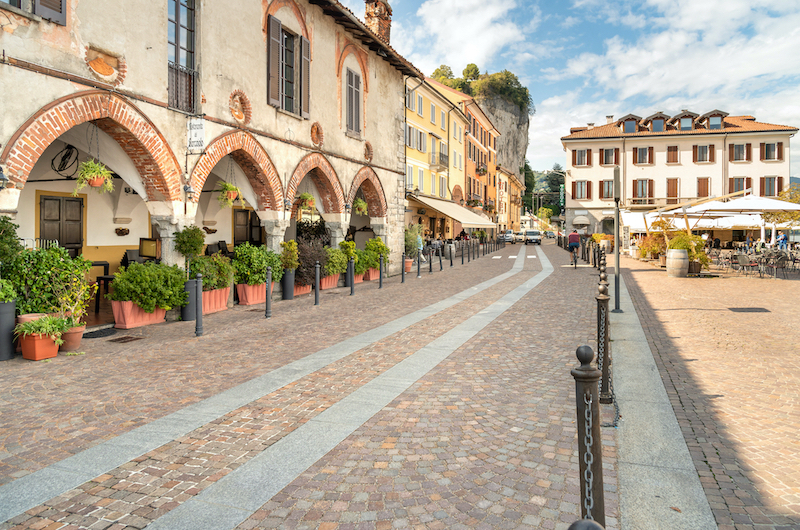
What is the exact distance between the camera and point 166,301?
9.55 m

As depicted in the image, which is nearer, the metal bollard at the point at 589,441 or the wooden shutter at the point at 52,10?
the metal bollard at the point at 589,441

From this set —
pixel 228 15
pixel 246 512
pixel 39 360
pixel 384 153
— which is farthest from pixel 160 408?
pixel 384 153

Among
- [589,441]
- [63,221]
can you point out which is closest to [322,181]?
[63,221]

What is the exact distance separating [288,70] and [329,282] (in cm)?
588

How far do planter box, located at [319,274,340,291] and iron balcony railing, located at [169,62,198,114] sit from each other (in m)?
6.07

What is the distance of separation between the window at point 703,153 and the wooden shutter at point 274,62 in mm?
44830

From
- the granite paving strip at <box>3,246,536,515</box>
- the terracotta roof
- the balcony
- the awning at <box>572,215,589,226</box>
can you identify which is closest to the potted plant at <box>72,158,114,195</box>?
the granite paving strip at <box>3,246,536,515</box>

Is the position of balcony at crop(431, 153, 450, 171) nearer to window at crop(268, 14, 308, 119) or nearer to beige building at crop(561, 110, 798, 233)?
beige building at crop(561, 110, 798, 233)

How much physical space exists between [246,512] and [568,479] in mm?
2076

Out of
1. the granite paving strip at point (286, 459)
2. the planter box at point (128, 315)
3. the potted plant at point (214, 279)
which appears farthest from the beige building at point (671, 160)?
the granite paving strip at point (286, 459)

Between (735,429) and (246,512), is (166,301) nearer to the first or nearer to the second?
(246,512)

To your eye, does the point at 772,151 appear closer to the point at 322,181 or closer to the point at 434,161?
the point at 434,161

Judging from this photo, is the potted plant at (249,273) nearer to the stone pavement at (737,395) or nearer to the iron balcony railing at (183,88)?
the iron balcony railing at (183,88)

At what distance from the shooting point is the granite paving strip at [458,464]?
318 centimetres
